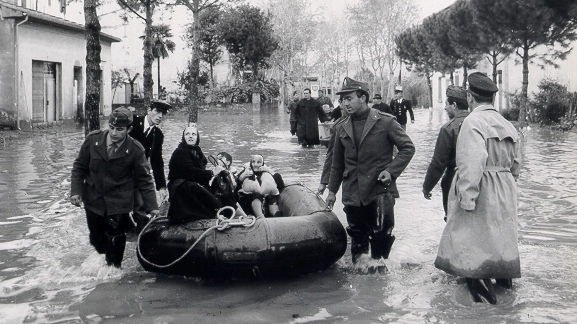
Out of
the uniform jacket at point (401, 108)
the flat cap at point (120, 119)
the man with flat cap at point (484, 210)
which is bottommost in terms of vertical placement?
the man with flat cap at point (484, 210)

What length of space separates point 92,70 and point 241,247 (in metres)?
5.78

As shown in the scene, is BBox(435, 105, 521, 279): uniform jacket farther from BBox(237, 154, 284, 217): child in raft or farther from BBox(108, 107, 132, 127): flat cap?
BBox(108, 107, 132, 127): flat cap

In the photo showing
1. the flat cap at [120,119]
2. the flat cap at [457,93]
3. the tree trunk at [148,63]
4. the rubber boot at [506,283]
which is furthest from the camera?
the tree trunk at [148,63]

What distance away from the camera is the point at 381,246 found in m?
6.39

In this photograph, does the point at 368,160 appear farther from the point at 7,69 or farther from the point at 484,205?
the point at 7,69

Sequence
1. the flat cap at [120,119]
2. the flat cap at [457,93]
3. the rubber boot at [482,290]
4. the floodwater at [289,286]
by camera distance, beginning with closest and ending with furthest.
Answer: the floodwater at [289,286]
the rubber boot at [482,290]
the flat cap at [120,119]
the flat cap at [457,93]

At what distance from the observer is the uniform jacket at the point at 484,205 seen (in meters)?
5.25

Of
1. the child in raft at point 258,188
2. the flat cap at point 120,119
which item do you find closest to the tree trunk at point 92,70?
the child in raft at point 258,188

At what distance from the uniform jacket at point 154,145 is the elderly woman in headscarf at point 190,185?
89 cm

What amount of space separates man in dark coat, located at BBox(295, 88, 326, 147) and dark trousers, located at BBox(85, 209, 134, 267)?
11817 mm

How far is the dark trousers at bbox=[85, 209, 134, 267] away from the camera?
6.20 meters

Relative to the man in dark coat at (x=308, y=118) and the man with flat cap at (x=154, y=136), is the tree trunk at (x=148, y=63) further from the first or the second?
the man with flat cap at (x=154, y=136)

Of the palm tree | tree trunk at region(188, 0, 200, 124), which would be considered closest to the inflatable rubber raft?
tree trunk at region(188, 0, 200, 124)

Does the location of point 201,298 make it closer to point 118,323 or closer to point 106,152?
point 118,323
